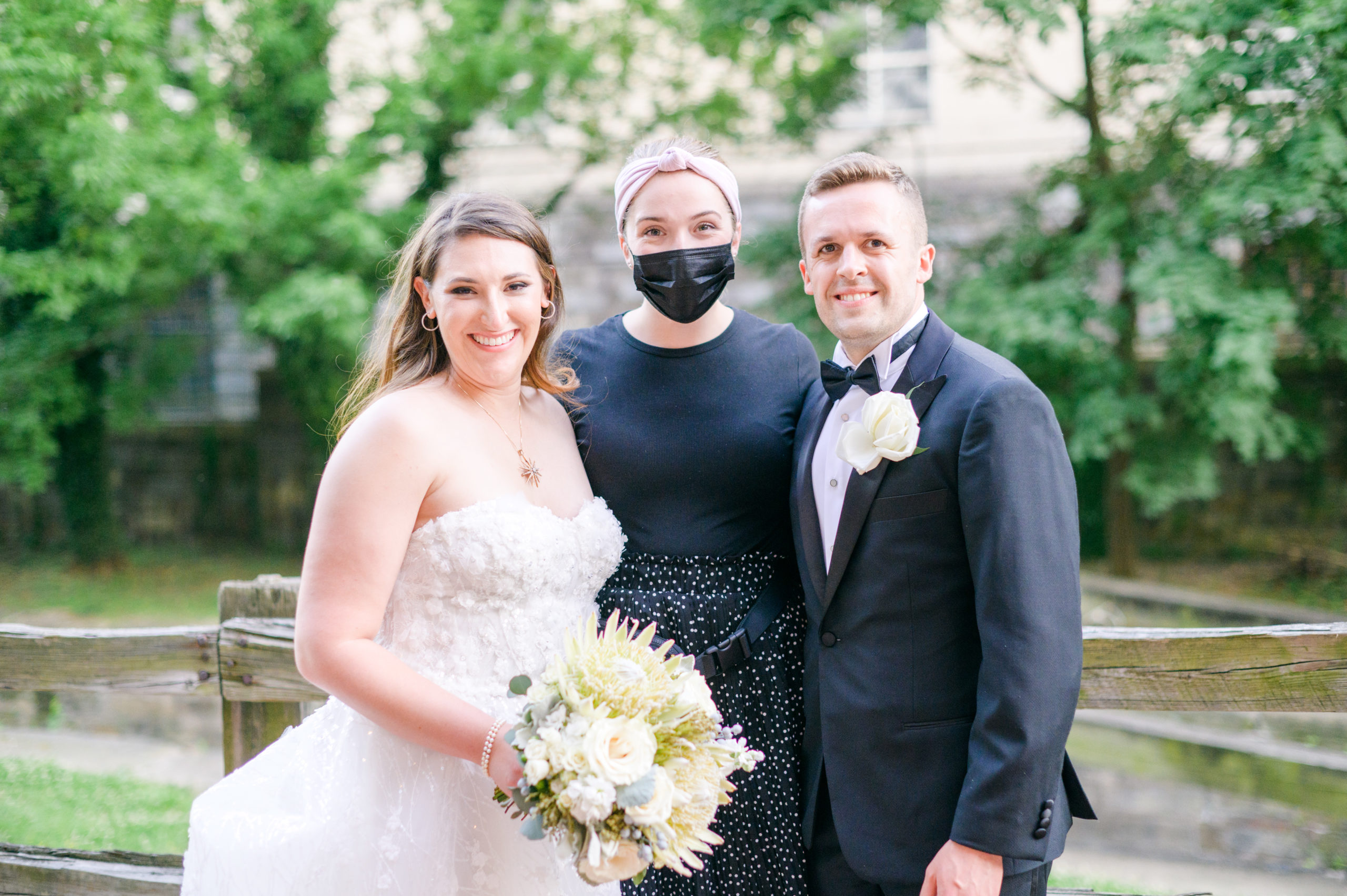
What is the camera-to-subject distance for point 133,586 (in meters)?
11.2

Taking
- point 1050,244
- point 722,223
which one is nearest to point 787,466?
point 722,223

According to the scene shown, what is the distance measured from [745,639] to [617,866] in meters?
0.75

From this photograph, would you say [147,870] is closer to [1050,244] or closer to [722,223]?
[722,223]

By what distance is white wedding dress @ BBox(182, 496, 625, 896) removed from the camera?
205 centimetres

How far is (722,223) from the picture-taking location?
2578 mm

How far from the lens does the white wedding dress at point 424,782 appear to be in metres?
2.05

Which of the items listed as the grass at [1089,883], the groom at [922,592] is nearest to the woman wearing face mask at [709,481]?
the groom at [922,592]

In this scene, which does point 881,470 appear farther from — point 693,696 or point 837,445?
point 693,696

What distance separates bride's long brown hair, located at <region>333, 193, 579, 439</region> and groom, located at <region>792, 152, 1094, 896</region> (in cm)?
66

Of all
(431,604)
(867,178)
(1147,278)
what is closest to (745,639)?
(431,604)

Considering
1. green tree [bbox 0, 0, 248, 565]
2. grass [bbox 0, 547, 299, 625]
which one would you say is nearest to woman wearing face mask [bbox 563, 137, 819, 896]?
green tree [bbox 0, 0, 248, 565]

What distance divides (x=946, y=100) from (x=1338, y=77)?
6.03 metres

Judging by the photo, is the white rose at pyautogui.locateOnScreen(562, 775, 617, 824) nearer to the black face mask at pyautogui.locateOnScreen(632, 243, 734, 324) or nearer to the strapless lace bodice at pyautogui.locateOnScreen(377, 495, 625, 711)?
the strapless lace bodice at pyautogui.locateOnScreen(377, 495, 625, 711)

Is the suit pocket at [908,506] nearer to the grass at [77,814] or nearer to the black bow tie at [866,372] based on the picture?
the black bow tie at [866,372]
